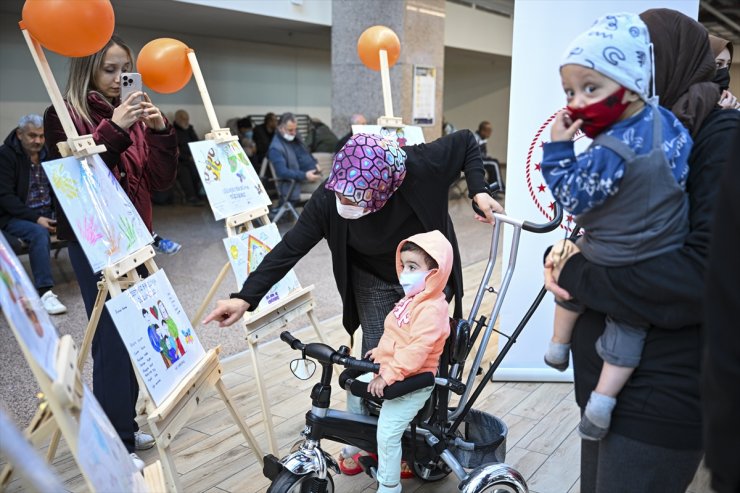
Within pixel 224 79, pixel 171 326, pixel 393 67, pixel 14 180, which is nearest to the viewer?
pixel 171 326

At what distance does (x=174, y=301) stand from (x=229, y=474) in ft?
2.66

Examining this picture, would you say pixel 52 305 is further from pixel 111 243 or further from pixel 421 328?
pixel 421 328

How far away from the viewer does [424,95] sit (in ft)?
27.2

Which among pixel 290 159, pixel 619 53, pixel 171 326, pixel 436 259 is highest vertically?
pixel 619 53

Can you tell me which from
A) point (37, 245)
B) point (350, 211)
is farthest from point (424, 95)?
point (350, 211)

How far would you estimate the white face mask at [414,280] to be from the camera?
6.98 ft

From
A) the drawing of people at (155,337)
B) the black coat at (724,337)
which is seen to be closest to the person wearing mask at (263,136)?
the drawing of people at (155,337)

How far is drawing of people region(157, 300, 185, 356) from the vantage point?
7.25ft

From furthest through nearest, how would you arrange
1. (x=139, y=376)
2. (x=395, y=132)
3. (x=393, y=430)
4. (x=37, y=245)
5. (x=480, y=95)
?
(x=480, y=95) < (x=37, y=245) < (x=395, y=132) < (x=393, y=430) < (x=139, y=376)

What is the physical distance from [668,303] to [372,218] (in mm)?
1196

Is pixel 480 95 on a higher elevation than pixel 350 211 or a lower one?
higher

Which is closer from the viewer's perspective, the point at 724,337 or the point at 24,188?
the point at 724,337

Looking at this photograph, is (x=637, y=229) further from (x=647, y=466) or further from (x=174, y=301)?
(x=174, y=301)

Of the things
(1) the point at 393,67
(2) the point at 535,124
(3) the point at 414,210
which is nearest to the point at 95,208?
(3) the point at 414,210
